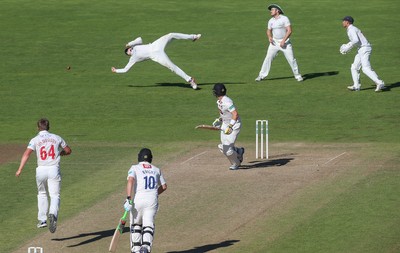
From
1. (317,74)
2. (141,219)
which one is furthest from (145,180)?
(317,74)

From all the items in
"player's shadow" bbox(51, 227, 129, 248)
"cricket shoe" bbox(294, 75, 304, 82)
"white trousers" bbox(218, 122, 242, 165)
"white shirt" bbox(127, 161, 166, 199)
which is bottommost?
"player's shadow" bbox(51, 227, 129, 248)

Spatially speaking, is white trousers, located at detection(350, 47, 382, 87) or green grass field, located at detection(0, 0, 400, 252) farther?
white trousers, located at detection(350, 47, 382, 87)

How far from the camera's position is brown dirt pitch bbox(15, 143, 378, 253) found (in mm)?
→ 26244

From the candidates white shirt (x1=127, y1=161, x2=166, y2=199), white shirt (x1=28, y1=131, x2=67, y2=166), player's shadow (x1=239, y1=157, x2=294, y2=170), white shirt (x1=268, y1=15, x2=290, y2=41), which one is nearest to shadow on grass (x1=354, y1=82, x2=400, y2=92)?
white shirt (x1=268, y1=15, x2=290, y2=41)

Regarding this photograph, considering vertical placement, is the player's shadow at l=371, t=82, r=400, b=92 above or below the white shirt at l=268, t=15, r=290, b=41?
below

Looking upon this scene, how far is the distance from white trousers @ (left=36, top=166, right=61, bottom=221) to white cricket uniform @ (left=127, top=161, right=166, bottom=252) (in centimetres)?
289

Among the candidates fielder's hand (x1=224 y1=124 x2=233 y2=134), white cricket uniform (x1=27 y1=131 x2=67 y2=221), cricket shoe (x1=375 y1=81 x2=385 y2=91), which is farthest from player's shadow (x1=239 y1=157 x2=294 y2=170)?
cricket shoe (x1=375 y1=81 x2=385 y2=91)

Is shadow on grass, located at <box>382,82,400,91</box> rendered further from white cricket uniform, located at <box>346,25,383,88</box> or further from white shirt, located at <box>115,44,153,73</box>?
white shirt, located at <box>115,44,153,73</box>

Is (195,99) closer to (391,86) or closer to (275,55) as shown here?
(275,55)

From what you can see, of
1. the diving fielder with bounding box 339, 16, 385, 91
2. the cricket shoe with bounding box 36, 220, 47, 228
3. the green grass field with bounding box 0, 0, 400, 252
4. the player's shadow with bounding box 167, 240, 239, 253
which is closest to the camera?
the player's shadow with bounding box 167, 240, 239, 253

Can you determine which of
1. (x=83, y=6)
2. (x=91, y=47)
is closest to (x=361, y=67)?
(x=91, y=47)

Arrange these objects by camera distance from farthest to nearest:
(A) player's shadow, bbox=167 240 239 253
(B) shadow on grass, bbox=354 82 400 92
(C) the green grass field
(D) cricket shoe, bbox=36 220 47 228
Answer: (B) shadow on grass, bbox=354 82 400 92
(C) the green grass field
(D) cricket shoe, bbox=36 220 47 228
(A) player's shadow, bbox=167 240 239 253

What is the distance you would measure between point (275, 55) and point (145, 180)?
65.1ft

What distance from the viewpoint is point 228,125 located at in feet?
104
